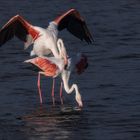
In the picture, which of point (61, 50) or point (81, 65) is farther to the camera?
point (81, 65)

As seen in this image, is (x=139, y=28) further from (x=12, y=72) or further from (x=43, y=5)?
(x=12, y=72)

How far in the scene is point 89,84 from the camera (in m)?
16.0

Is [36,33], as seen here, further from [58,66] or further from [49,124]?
[49,124]

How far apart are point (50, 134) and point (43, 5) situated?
10787 mm

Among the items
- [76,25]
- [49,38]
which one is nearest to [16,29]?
[49,38]

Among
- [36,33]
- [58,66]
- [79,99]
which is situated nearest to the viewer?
[79,99]

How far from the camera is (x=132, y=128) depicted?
13078mm

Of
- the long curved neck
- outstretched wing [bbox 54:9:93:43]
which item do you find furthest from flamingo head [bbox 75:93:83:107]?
outstretched wing [bbox 54:9:93:43]

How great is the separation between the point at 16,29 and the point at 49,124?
137 inches

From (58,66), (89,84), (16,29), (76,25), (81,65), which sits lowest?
(89,84)

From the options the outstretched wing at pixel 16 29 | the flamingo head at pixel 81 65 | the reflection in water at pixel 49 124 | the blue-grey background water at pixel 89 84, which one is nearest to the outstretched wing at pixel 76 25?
the blue-grey background water at pixel 89 84

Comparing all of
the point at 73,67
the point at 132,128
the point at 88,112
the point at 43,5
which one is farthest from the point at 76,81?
the point at 43,5

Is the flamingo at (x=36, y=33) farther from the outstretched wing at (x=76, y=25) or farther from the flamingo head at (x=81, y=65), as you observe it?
the flamingo head at (x=81, y=65)

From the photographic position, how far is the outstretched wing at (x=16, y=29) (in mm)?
16297
